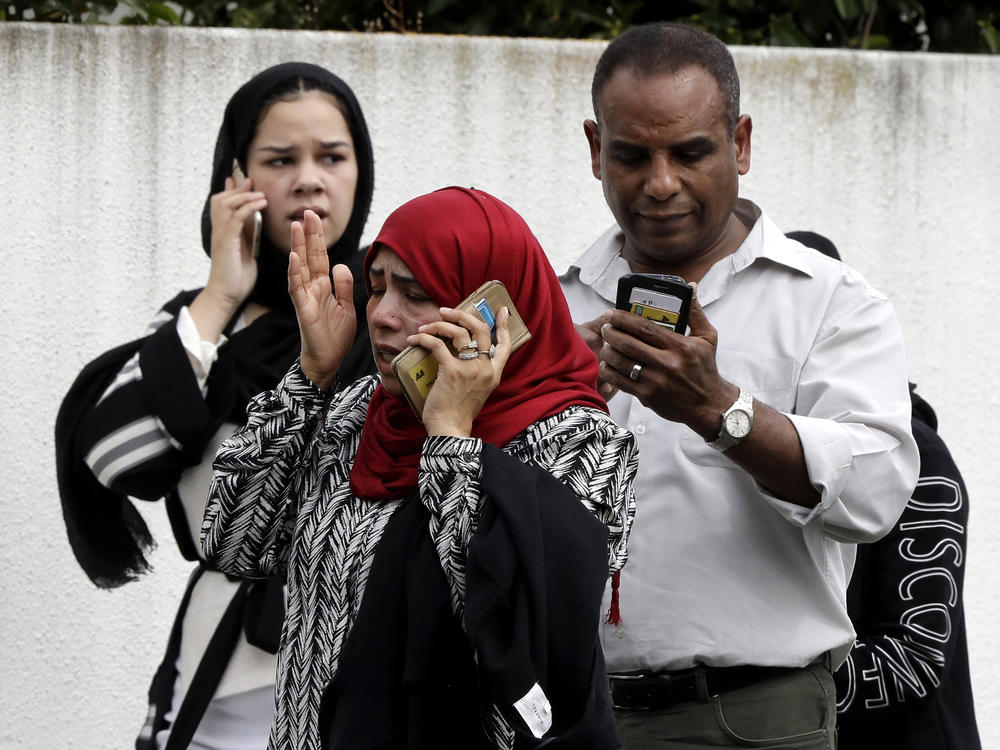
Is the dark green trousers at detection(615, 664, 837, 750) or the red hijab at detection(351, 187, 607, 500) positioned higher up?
the red hijab at detection(351, 187, 607, 500)

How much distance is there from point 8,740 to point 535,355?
2693mm

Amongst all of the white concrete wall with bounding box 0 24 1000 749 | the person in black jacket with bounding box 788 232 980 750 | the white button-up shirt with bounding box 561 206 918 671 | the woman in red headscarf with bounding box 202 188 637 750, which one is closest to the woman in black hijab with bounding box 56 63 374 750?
the woman in red headscarf with bounding box 202 188 637 750

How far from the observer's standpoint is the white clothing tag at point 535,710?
183cm

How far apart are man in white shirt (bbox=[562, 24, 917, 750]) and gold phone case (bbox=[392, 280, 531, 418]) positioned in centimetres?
20

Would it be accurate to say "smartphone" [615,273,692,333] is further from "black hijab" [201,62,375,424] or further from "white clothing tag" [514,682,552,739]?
"black hijab" [201,62,375,424]

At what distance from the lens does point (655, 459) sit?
2.44 metres

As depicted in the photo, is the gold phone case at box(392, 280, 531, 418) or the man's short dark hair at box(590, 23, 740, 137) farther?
the man's short dark hair at box(590, 23, 740, 137)

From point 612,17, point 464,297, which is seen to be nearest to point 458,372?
point 464,297

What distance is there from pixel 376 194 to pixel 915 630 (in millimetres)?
2200

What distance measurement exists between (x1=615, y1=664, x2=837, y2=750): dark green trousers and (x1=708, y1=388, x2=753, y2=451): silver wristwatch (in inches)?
17.3

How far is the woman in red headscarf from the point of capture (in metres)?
1.89

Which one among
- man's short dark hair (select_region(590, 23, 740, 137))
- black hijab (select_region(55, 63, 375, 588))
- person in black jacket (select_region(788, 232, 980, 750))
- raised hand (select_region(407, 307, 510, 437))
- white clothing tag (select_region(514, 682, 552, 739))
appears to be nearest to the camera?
white clothing tag (select_region(514, 682, 552, 739))

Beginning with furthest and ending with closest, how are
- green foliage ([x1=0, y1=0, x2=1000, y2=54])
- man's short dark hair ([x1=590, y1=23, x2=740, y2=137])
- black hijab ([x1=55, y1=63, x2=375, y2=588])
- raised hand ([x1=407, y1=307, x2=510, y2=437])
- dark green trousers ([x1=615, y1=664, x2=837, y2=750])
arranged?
1. green foliage ([x1=0, y1=0, x2=1000, y2=54])
2. black hijab ([x1=55, y1=63, x2=375, y2=588])
3. man's short dark hair ([x1=590, y1=23, x2=740, y2=137])
4. dark green trousers ([x1=615, y1=664, x2=837, y2=750])
5. raised hand ([x1=407, y1=307, x2=510, y2=437])

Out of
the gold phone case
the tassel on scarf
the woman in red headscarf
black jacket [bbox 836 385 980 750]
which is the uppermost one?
the gold phone case
